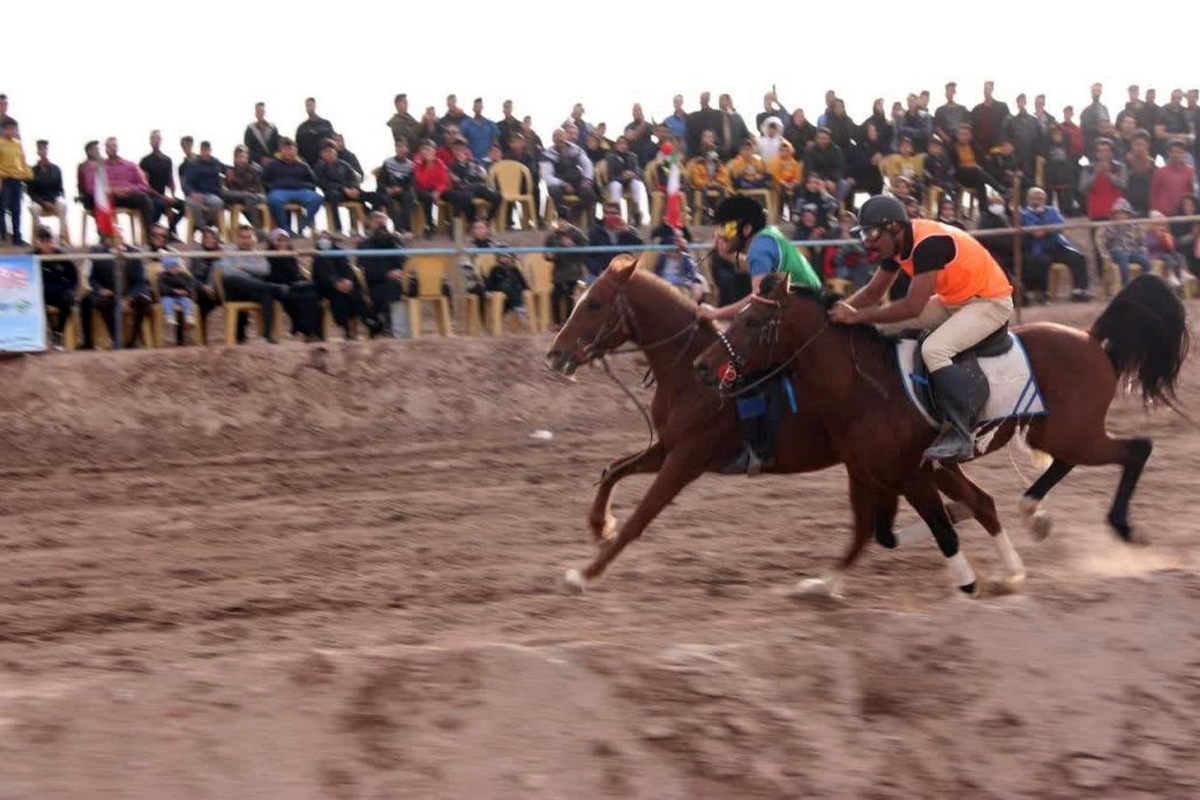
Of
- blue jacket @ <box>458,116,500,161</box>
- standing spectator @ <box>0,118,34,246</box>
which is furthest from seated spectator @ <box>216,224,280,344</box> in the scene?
blue jacket @ <box>458,116,500,161</box>

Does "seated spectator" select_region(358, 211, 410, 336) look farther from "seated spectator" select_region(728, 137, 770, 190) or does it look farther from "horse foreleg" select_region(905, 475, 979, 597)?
"horse foreleg" select_region(905, 475, 979, 597)

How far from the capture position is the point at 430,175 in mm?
20797

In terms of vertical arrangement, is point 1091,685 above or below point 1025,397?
below

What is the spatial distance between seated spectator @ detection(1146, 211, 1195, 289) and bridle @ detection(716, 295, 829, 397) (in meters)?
12.3

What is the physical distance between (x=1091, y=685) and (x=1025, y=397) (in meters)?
2.66

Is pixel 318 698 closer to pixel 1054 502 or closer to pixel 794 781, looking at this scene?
pixel 794 781

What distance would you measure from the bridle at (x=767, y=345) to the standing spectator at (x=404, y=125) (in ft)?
40.9

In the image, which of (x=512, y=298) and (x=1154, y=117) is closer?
(x=512, y=298)

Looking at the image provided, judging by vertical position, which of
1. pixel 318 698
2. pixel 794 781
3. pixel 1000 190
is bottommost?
pixel 794 781

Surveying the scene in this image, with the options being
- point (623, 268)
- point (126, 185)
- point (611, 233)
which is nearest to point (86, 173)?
point (126, 185)

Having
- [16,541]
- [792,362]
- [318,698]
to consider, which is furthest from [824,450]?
[16,541]

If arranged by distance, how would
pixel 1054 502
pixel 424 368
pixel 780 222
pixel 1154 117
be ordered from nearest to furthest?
pixel 1054 502 → pixel 424 368 → pixel 780 222 → pixel 1154 117

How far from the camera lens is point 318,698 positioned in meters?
6.91

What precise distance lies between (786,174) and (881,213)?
1324cm
